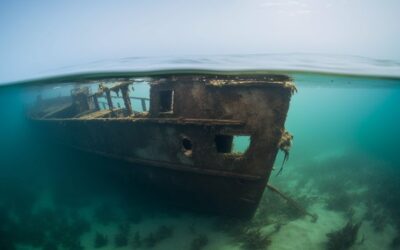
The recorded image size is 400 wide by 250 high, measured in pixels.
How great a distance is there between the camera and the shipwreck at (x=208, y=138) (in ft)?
27.2

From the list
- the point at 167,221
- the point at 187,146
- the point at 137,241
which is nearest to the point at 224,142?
the point at 187,146

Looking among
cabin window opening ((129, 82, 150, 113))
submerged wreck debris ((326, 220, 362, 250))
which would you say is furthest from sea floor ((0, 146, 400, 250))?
cabin window opening ((129, 82, 150, 113))

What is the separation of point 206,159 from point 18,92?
20.5 meters

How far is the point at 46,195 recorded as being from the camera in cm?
1672

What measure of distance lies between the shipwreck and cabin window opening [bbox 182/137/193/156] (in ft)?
0.13

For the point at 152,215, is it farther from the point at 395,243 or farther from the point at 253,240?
the point at 395,243

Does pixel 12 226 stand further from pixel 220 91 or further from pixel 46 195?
pixel 220 91

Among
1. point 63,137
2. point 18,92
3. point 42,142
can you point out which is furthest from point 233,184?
point 18,92

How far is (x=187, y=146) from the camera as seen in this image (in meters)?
9.73

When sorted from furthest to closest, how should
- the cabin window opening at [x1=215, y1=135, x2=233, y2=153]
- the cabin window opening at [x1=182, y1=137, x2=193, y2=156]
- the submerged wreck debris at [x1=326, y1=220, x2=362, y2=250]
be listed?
the submerged wreck debris at [x1=326, y1=220, x2=362, y2=250], the cabin window opening at [x1=215, y1=135, x2=233, y2=153], the cabin window opening at [x1=182, y1=137, x2=193, y2=156]

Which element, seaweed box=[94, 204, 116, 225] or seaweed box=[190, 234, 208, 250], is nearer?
seaweed box=[190, 234, 208, 250]

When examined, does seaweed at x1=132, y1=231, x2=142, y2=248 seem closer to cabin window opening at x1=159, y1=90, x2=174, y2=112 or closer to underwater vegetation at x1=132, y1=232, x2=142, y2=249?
underwater vegetation at x1=132, y1=232, x2=142, y2=249

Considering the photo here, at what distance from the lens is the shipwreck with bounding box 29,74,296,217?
8.28 metres

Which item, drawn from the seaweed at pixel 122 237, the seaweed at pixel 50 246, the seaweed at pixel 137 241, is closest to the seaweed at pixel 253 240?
the seaweed at pixel 137 241
